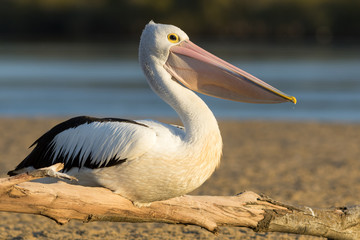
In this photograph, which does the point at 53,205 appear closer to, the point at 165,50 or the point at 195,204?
the point at 195,204

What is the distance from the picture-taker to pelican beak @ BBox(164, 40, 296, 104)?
3.68 meters

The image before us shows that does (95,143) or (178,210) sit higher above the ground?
(95,143)

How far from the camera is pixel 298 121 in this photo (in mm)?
13500

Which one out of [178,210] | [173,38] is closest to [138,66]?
[173,38]

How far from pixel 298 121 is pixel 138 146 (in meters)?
10.5

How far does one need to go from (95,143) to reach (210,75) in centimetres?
81

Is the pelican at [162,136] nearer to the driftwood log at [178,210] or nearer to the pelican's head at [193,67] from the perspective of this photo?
the pelican's head at [193,67]

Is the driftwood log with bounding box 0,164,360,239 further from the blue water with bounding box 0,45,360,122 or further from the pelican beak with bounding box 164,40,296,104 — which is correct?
the blue water with bounding box 0,45,360,122

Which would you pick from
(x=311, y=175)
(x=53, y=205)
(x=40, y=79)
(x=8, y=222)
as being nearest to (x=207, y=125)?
(x=53, y=205)

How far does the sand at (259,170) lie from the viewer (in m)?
5.30

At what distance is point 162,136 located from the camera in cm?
347

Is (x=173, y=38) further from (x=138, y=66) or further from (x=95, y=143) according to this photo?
(x=138, y=66)

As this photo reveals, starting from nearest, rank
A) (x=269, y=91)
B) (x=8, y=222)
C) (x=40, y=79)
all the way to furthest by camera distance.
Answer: (x=269, y=91) < (x=8, y=222) < (x=40, y=79)

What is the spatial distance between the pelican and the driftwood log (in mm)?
121
